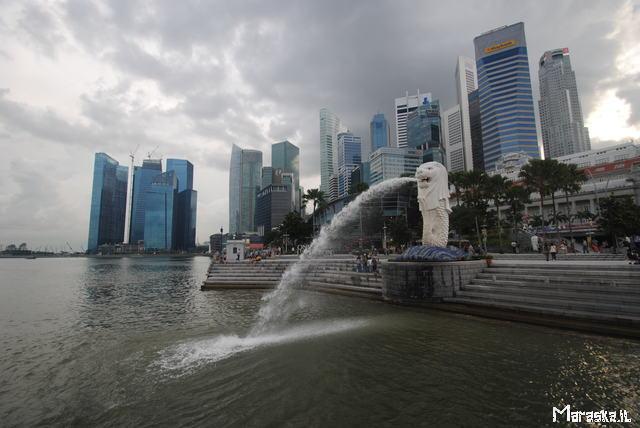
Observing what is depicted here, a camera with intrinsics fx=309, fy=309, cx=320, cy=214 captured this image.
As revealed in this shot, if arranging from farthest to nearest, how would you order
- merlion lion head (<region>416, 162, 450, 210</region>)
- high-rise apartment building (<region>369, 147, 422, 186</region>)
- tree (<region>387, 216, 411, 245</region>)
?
high-rise apartment building (<region>369, 147, 422, 186</region>), tree (<region>387, 216, 411, 245</region>), merlion lion head (<region>416, 162, 450, 210</region>)

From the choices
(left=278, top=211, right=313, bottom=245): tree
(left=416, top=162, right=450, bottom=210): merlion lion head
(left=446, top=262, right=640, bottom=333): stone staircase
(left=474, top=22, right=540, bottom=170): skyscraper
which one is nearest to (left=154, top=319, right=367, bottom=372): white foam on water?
(left=446, top=262, right=640, bottom=333): stone staircase

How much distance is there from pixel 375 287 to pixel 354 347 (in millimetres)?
11948

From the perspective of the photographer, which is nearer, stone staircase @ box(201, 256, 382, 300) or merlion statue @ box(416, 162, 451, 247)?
merlion statue @ box(416, 162, 451, 247)

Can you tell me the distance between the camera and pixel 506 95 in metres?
157

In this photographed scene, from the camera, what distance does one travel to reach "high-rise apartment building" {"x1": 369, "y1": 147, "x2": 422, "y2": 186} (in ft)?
508

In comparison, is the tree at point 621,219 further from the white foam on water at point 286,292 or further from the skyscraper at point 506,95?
the skyscraper at point 506,95

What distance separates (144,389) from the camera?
7688 mm

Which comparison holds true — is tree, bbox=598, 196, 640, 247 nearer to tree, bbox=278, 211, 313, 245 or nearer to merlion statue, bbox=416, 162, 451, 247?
merlion statue, bbox=416, 162, 451, 247

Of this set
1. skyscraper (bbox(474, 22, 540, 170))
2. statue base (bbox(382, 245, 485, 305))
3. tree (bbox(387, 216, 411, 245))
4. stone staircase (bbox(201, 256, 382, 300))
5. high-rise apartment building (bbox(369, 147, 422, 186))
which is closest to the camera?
statue base (bbox(382, 245, 485, 305))

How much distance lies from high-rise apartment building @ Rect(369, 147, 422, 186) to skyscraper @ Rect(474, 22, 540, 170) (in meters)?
40.3

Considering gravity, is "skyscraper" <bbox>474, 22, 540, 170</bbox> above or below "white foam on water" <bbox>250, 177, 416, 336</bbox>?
above

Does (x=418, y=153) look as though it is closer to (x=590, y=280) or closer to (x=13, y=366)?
(x=590, y=280)

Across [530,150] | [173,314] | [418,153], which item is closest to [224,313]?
[173,314]

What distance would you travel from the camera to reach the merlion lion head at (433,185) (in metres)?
19.9
